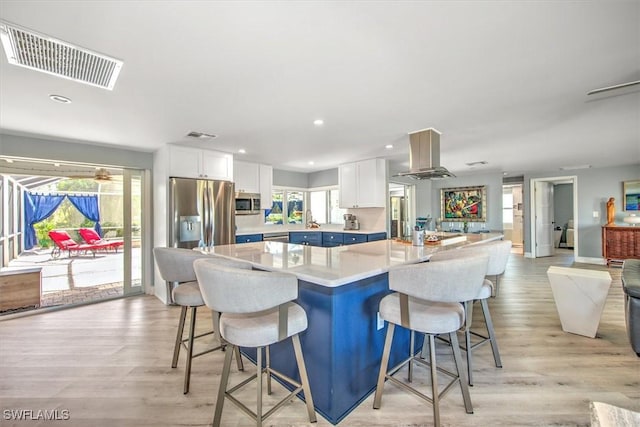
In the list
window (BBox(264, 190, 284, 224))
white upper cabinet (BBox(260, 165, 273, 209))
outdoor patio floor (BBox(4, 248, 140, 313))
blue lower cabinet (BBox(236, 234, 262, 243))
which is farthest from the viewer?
window (BBox(264, 190, 284, 224))

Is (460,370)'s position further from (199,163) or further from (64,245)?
(64,245)

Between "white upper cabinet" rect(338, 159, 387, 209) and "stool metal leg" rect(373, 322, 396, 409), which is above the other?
"white upper cabinet" rect(338, 159, 387, 209)

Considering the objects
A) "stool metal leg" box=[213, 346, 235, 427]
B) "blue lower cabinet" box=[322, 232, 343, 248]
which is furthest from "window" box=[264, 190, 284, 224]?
"stool metal leg" box=[213, 346, 235, 427]

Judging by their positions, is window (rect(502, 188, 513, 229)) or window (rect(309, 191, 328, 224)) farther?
window (rect(502, 188, 513, 229))

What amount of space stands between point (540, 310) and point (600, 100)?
7.97ft

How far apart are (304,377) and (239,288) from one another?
700 millimetres

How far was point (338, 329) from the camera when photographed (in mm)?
1683

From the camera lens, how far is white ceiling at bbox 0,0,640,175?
1454mm

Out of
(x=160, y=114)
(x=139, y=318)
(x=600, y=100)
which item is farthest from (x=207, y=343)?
(x=600, y=100)

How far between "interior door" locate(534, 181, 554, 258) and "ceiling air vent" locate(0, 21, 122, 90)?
915cm

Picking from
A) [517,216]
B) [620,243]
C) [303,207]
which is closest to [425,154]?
[303,207]

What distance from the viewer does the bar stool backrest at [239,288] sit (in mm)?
1308

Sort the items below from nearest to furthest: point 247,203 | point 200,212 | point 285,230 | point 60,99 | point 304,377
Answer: point 304,377 < point 60,99 < point 200,212 < point 247,203 < point 285,230

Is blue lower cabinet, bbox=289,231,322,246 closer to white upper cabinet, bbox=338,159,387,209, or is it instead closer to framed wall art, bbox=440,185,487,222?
white upper cabinet, bbox=338,159,387,209
